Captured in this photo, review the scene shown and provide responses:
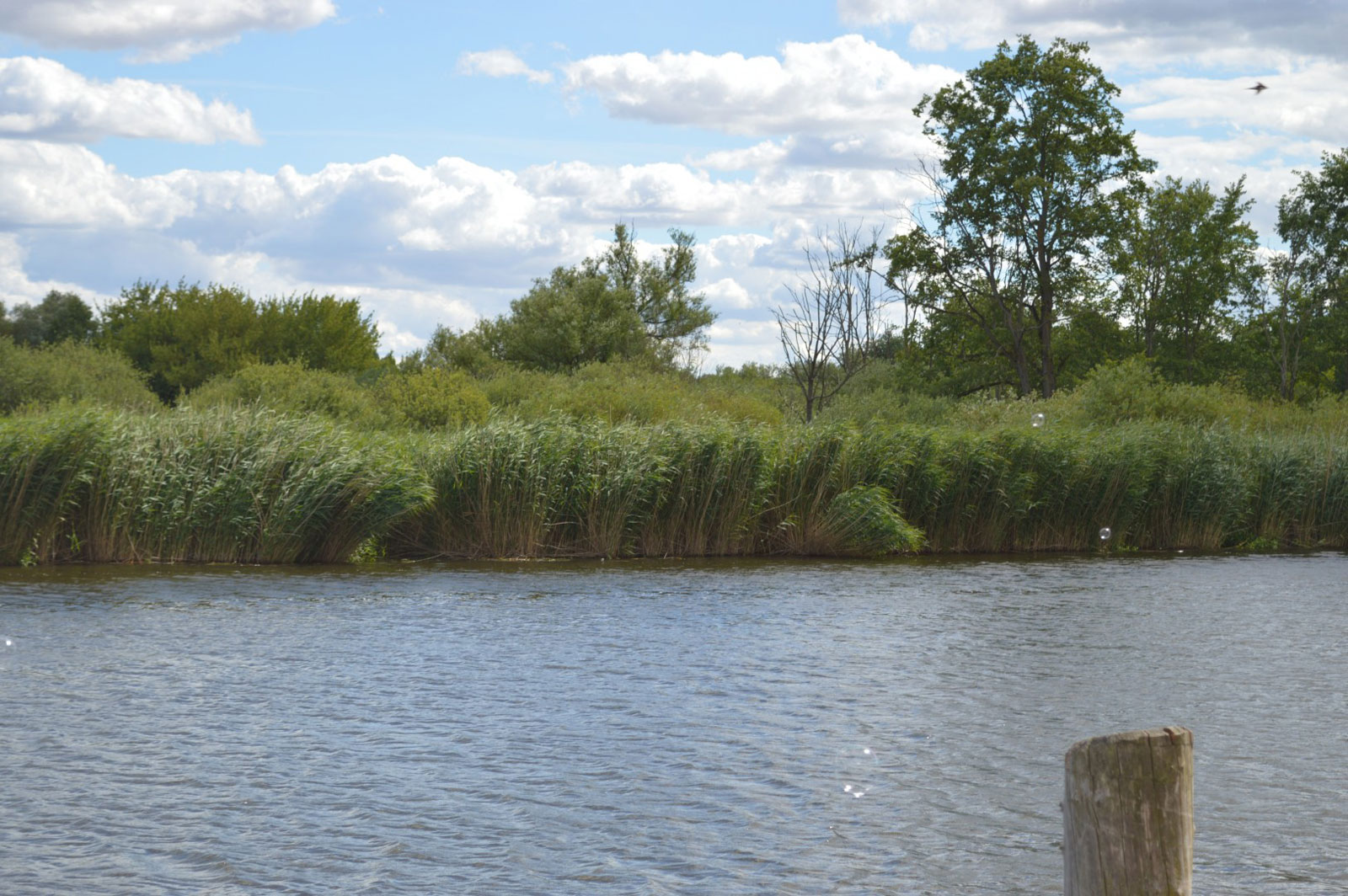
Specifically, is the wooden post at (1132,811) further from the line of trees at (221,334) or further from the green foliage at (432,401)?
the line of trees at (221,334)

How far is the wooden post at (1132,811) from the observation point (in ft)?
13.0

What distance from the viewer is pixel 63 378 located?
34.0 m

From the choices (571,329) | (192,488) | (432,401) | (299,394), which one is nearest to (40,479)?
(192,488)

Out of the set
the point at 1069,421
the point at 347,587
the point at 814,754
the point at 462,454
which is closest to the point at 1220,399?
the point at 1069,421

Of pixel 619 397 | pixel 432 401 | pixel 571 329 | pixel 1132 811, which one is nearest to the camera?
pixel 1132 811

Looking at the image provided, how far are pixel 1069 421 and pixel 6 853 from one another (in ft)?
92.4

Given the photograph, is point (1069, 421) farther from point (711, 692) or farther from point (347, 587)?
point (711, 692)

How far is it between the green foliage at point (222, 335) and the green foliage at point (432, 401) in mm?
9608

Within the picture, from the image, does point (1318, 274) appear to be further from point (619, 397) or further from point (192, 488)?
point (192, 488)

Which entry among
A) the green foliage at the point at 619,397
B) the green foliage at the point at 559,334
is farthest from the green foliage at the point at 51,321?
the green foliage at the point at 619,397

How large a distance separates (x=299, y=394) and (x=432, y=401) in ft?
10.0

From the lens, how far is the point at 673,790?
8.52m

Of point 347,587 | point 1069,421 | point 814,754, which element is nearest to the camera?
point 814,754

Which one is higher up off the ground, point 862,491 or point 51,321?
point 51,321
